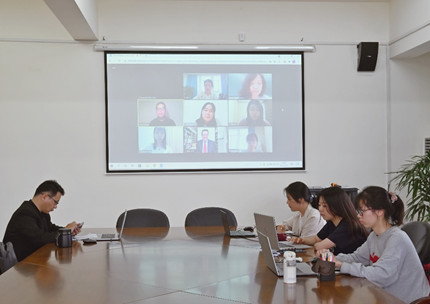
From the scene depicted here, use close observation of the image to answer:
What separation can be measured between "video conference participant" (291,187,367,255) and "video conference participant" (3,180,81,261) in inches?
80.6

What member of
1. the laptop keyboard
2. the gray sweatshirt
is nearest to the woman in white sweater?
the gray sweatshirt

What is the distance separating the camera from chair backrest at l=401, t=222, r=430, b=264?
3.09 m

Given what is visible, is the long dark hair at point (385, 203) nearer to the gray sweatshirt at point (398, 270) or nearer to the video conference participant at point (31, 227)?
the gray sweatshirt at point (398, 270)

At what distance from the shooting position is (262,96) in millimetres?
6320

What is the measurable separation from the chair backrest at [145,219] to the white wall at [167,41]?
3.32 feet

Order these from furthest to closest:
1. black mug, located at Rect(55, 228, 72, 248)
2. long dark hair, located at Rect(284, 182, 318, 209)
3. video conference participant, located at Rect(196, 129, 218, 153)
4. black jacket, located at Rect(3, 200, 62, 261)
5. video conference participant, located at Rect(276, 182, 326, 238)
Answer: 1. video conference participant, located at Rect(196, 129, 218, 153)
2. long dark hair, located at Rect(284, 182, 318, 209)
3. video conference participant, located at Rect(276, 182, 326, 238)
4. black jacket, located at Rect(3, 200, 62, 261)
5. black mug, located at Rect(55, 228, 72, 248)

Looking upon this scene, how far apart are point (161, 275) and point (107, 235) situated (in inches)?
63.5

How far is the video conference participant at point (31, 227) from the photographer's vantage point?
386 cm

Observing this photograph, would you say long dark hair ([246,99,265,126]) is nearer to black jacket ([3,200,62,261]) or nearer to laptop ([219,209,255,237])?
laptop ([219,209,255,237])

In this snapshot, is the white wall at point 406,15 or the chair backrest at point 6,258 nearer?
the chair backrest at point 6,258

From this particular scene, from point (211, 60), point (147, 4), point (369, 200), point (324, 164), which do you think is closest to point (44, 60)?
point (147, 4)

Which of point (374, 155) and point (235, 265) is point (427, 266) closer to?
point (235, 265)

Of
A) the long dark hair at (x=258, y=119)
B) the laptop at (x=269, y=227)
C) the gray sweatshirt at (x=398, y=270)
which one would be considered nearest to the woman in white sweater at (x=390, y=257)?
the gray sweatshirt at (x=398, y=270)

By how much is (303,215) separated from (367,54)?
273 cm
